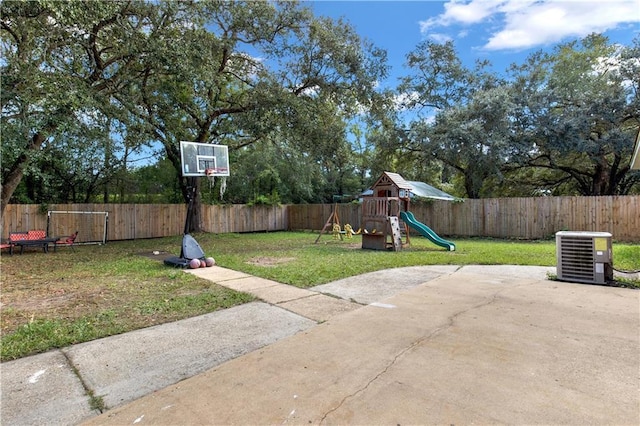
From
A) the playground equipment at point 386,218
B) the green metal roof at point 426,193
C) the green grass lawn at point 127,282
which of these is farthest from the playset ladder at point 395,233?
the green metal roof at point 426,193

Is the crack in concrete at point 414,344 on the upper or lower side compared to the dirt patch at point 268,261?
lower

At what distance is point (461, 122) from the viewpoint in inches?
518

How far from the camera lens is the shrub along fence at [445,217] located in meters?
10.8

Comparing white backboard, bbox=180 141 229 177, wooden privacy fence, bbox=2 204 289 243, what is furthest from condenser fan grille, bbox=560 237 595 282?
wooden privacy fence, bbox=2 204 289 243

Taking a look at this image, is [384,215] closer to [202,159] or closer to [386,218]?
[386,218]

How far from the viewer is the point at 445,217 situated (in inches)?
554

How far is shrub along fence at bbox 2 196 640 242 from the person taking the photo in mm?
10750

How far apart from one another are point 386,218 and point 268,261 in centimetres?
396

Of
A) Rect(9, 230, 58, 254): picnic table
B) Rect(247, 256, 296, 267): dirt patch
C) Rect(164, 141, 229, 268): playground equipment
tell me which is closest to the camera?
Rect(164, 141, 229, 268): playground equipment

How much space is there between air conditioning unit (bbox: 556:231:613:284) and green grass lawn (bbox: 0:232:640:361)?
135 cm

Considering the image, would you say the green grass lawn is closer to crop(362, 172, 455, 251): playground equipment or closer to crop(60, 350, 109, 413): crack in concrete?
crop(60, 350, 109, 413): crack in concrete

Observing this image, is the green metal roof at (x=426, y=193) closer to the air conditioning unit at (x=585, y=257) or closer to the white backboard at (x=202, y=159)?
the white backboard at (x=202, y=159)

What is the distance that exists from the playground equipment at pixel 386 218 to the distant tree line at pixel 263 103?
289cm

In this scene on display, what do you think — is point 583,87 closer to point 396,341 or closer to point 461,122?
point 461,122
